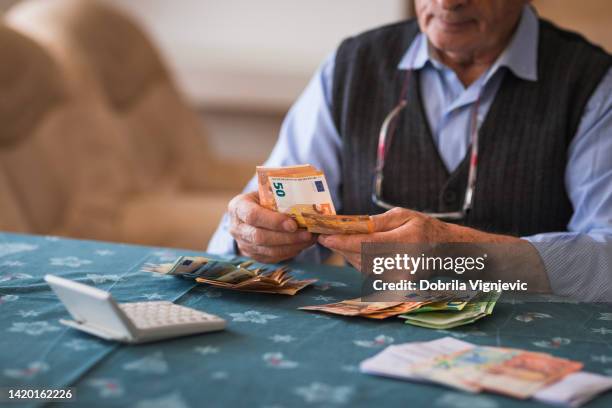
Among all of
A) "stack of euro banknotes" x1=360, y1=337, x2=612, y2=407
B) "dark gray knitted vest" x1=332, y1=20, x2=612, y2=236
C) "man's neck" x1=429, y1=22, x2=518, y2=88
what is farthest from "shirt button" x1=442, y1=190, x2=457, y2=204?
"stack of euro banknotes" x1=360, y1=337, x2=612, y2=407

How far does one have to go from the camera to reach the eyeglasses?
74.3 inches

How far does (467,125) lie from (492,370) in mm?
920

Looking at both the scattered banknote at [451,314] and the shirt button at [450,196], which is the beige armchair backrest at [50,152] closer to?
the shirt button at [450,196]

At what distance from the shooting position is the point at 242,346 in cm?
120

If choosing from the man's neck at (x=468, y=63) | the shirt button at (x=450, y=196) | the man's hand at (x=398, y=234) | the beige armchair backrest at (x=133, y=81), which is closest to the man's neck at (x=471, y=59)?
the man's neck at (x=468, y=63)

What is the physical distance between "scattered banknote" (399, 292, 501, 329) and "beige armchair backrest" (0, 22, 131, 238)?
1.65 metres

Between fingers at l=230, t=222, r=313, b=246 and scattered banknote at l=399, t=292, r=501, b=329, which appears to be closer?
Result: scattered banknote at l=399, t=292, r=501, b=329

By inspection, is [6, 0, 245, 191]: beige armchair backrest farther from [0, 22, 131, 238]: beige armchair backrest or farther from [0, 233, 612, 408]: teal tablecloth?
[0, 233, 612, 408]: teal tablecloth

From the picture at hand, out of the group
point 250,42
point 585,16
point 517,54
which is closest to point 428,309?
point 517,54

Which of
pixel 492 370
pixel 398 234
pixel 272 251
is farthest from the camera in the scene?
pixel 272 251

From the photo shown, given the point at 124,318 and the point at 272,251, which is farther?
the point at 272,251

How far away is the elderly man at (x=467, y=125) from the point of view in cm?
184

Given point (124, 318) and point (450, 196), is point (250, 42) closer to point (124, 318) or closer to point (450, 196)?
point (450, 196)

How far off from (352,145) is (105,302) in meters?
0.97
